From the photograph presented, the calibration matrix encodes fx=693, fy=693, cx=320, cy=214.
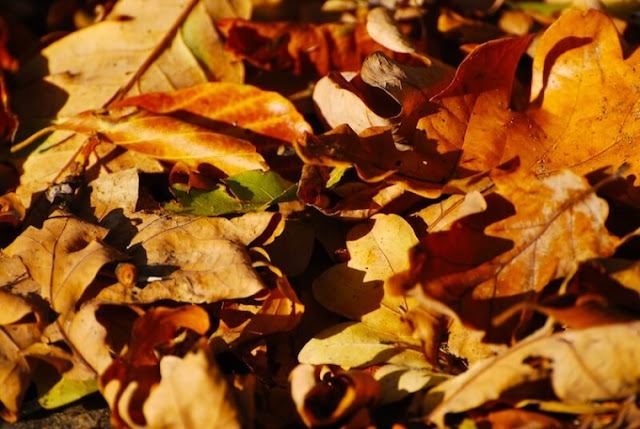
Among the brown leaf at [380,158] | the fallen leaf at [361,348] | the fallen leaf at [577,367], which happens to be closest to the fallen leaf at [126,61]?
the brown leaf at [380,158]

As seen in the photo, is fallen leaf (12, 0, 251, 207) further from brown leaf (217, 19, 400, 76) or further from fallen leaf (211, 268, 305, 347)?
fallen leaf (211, 268, 305, 347)

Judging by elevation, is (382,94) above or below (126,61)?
below

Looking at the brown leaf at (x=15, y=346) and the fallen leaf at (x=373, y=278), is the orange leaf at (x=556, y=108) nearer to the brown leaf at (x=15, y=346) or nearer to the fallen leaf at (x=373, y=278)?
the fallen leaf at (x=373, y=278)

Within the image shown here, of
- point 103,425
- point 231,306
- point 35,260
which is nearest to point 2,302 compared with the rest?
point 35,260

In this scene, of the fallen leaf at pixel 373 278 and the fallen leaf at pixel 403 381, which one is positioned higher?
the fallen leaf at pixel 373 278

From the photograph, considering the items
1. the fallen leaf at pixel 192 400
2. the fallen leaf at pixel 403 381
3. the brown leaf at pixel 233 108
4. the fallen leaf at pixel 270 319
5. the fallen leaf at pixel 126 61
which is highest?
the fallen leaf at pixel 126 61

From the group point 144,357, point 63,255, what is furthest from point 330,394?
point 63,255

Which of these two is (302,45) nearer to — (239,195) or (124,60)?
(124,60)

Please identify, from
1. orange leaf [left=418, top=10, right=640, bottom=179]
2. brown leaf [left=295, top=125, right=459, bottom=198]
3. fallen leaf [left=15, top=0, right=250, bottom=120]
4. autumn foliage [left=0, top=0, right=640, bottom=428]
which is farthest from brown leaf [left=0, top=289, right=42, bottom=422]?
orange leaf [left=418, top=10, right=640, bottom=179]
